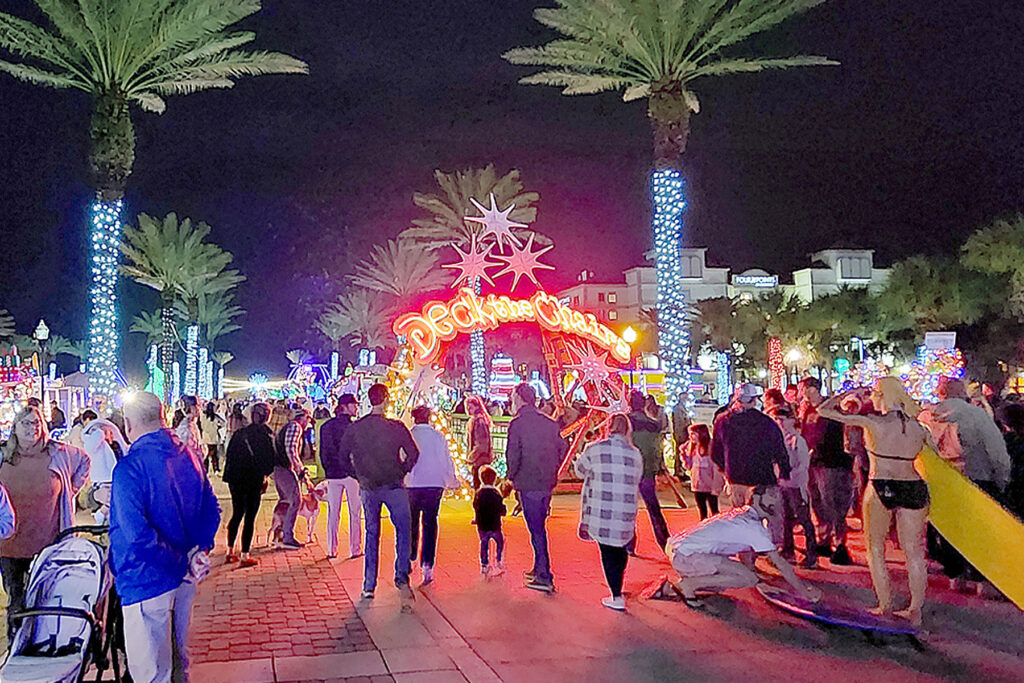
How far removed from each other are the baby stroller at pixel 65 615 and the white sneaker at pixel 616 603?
3784 millimetres

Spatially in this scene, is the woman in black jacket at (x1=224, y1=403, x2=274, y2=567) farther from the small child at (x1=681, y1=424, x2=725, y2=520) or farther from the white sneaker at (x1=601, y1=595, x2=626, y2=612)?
the small child at (x1=681, y1=424, x2=725, y2=520)

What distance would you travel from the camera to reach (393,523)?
772 centimetres

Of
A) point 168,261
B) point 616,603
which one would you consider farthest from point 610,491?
point 168,261

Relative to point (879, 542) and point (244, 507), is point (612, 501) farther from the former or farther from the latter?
point (244, 507)

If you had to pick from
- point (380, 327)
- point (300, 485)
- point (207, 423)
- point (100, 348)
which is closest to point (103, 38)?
point (100, 348)

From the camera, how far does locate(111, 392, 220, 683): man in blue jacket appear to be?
14.1ft

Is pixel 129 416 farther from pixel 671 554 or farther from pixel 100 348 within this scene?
pixel 100 348

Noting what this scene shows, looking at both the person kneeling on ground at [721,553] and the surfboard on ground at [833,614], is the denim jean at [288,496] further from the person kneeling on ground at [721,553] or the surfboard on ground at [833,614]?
the surfboard on ground at [833,614]

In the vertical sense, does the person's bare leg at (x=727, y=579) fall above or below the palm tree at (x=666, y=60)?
below

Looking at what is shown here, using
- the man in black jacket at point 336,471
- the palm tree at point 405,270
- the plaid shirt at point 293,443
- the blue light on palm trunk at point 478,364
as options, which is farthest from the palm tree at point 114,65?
the palm tree at point 405,270

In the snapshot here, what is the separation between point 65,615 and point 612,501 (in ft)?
13.8

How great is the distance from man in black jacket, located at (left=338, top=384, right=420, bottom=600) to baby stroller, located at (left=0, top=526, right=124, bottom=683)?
287 centimetres

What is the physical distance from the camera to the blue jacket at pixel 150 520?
169 inches

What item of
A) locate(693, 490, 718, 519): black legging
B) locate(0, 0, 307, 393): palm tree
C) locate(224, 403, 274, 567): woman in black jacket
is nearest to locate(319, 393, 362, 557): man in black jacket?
locate(224, 403, 274, 567): woman in black jacket
